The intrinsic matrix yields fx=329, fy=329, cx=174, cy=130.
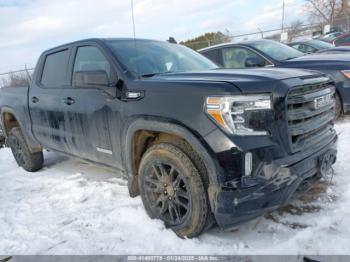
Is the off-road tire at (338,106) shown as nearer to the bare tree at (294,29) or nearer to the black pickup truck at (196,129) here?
the black pickup truck at (196,129)

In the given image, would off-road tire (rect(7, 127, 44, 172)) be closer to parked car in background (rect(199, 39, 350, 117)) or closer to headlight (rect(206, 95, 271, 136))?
parked car in background (rect(199, 39, 350, 117))

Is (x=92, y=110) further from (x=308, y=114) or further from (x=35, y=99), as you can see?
(x=308, y=114)

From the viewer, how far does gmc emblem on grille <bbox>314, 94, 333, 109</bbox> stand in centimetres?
286

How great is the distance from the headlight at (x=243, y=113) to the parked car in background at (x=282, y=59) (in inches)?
112

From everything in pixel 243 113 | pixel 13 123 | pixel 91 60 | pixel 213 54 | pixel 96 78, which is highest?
pixel 91 60

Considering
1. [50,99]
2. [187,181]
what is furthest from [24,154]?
[187,181]

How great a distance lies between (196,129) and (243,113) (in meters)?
0.39

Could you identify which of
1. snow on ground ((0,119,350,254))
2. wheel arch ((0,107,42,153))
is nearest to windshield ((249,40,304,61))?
snow on ground ((0,119,350,254))

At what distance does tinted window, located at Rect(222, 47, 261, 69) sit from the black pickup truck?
9.19 ft

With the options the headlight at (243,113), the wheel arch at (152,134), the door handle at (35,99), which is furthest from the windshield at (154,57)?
the door handle at (35,99)

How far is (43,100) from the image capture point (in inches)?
178

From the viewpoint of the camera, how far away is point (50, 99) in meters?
4.35

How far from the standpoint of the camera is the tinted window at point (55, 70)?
168 inches

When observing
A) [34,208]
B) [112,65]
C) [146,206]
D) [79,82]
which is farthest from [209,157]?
[34,208]
